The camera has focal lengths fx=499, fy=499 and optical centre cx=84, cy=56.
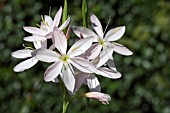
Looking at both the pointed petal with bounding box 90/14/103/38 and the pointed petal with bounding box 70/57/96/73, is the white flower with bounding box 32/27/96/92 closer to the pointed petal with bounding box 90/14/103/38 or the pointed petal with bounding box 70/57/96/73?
the pointed petal with bounding box 70/57/96/73

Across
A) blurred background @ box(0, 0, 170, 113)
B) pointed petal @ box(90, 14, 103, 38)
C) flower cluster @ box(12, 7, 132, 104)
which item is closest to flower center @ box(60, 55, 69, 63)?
flower cluster @ box(12, 7, 132, 104)

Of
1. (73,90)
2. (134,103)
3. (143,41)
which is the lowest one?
(134,103)

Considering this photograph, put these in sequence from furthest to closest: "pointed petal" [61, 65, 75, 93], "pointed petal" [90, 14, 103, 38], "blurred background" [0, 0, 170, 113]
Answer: "blurred background" [0, 0, 170, 113] < "pointed petal" [90, 14, 103, 38] < "pointed petal" [61, 65, 75, 93]

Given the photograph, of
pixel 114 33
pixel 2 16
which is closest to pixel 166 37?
pixel 2 16

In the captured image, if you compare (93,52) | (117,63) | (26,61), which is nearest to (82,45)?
(93,52)

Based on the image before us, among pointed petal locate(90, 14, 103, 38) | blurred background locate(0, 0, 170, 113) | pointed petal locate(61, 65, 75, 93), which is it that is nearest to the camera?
pointed petal locate(61, 65, 75, 93)

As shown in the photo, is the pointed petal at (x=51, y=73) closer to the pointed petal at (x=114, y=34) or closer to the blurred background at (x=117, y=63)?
the pointed petal at (x=114, y=34)

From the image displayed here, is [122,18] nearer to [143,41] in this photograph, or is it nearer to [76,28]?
[143,41]
